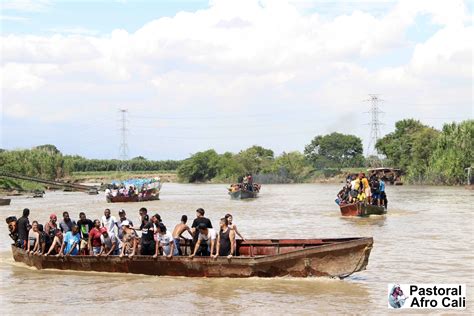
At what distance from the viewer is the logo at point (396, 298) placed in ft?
46.3

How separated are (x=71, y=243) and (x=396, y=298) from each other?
826 centimetres

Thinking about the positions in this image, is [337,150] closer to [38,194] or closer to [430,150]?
[430,150]

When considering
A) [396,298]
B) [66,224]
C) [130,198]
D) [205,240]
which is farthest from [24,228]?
[130,198]

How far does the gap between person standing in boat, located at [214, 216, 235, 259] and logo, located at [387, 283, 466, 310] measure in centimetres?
348

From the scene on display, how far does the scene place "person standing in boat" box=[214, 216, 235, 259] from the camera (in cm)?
1609


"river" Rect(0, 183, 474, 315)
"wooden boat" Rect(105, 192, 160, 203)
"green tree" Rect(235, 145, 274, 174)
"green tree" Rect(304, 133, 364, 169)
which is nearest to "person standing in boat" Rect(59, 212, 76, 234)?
"river" Rect(0, 183, 474, 315)

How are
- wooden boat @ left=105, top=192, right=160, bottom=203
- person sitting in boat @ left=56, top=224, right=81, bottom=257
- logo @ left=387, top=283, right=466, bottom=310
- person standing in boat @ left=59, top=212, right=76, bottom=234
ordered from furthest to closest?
wooden boat @ left=105, top=192, right=160, bottom=203 < person standing in boat @ left=59, top=212, right=76, bottom=234 < person sitting in boat @ left=56, top=224, right=81, bottom=257 < logo @ left=387, top=283, right=466, bottom=310

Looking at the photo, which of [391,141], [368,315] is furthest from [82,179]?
Result: [368,315]

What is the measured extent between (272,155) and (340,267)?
108497 millimetres

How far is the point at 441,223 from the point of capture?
31094 mm

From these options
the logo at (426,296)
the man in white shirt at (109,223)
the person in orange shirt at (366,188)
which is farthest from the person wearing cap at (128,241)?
the person in orange shirt at (366,188)

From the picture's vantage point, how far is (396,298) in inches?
559

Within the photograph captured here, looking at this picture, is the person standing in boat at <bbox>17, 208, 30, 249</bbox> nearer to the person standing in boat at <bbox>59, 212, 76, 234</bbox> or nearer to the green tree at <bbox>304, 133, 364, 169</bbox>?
the person standing in boat at <bbox>59, 212, 76, 234</bbox>

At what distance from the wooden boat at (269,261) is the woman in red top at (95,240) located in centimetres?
28
